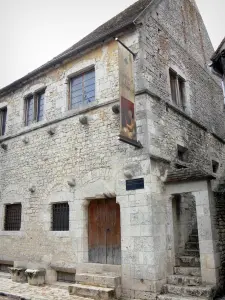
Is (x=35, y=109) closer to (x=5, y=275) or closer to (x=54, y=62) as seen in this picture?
(x=54, y=62)

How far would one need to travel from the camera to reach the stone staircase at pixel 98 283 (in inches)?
243

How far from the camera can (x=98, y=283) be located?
6504mm

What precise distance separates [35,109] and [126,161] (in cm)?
454

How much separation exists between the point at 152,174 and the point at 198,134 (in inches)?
148

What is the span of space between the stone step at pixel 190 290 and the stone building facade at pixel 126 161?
0.02 metres

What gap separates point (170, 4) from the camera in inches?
380

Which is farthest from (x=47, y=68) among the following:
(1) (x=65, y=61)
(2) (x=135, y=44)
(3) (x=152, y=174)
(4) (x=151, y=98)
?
(3) (x=152, y=174)

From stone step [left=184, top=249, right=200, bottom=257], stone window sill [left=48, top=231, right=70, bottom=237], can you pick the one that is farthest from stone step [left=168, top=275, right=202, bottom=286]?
stone window sill [left=48, top=231, right=70, bottom=237]

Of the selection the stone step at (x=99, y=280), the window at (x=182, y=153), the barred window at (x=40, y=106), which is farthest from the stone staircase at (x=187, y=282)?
the barred window at (x=40, y=106)

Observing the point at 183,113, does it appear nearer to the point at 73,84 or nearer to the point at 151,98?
the point at 151,98

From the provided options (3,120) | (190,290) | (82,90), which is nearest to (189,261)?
(190,290)

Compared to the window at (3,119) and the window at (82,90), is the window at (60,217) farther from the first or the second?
the window at (3,119)

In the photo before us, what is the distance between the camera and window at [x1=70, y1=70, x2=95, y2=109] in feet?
27.6

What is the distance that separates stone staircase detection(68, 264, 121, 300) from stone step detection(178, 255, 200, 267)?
1.58m
